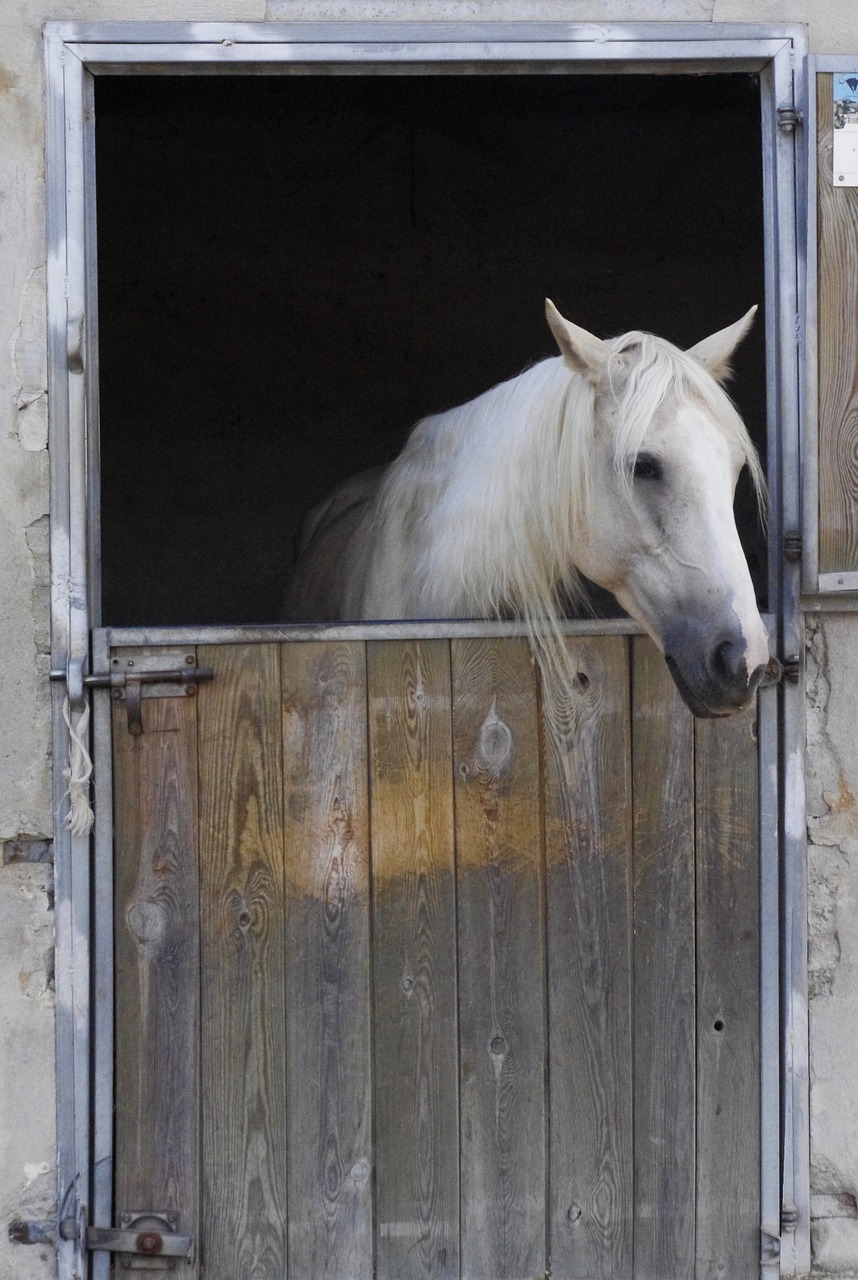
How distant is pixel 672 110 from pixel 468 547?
319cm

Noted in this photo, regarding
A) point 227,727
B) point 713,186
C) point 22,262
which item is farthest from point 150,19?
point 713,186

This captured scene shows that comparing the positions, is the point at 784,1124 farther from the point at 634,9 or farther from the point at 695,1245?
the point at 634,9

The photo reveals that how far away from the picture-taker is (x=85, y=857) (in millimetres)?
2346

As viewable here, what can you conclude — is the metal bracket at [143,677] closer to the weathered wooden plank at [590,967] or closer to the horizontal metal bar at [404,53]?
the weathered wooden plank at [590,967]

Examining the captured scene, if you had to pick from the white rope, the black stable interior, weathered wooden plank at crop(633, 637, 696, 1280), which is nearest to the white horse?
weathered wooden plank at crop(633, 637, 696, 1280)

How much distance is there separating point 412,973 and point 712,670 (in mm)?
870

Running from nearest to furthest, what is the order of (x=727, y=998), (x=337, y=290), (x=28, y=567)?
1. (x=28, y=567)
2. (x=727, y=998)
3. (x=337, y=290)

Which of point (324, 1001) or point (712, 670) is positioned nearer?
point (712, 670)

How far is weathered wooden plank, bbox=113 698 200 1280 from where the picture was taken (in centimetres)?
238

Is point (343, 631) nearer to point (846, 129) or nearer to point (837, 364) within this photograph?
point (837, 364)

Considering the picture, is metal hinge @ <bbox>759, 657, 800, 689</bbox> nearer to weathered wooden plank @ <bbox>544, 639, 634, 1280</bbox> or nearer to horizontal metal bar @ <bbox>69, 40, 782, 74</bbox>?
weathered wooden plank @ <bbox>544, 639, 634, 1280</bbox>

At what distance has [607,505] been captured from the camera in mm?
2248

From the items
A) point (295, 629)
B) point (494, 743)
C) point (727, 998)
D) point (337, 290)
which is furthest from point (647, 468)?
point (337, 290)

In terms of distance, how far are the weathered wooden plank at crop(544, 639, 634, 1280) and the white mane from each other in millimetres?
182
